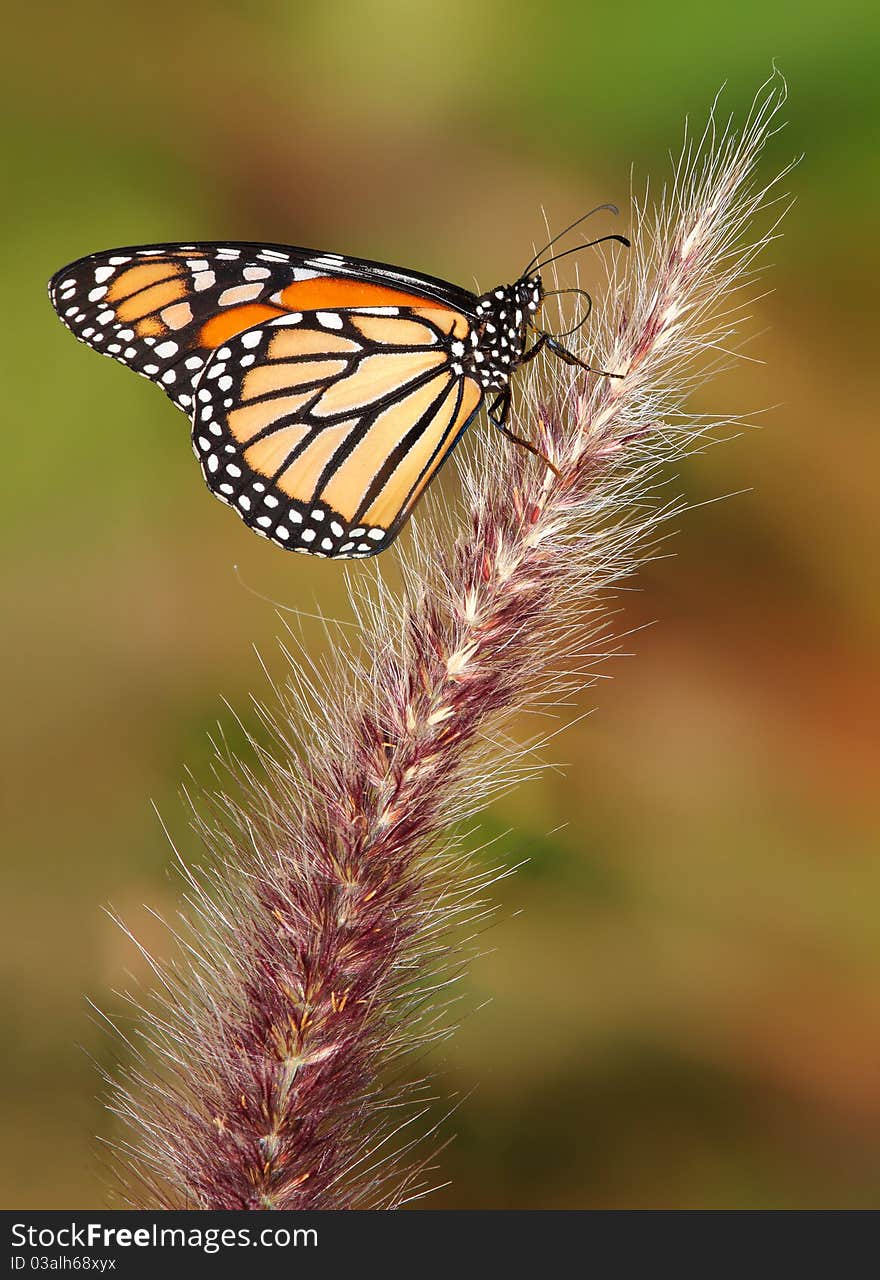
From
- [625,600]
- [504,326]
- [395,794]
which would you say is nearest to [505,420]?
[504,326]

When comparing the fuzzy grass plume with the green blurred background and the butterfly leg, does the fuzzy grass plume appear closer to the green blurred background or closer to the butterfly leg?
the butterfly leg

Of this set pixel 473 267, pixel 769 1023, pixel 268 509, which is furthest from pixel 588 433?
pixel 769 1023

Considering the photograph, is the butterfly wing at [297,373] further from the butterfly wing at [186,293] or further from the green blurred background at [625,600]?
the green blurred background at [625,600]

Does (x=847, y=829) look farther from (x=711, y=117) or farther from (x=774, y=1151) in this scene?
(x=711, y=117)

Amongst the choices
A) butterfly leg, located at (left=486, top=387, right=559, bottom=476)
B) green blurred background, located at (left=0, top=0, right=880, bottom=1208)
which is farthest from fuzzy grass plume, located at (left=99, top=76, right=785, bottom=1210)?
green blurred background, located at (left=0, top=0, right=880, bottom=1208)

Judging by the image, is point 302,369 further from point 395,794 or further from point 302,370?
point 395,794

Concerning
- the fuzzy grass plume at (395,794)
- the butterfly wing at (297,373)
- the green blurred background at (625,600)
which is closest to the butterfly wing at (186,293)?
the butterfly wing at (297,373)
